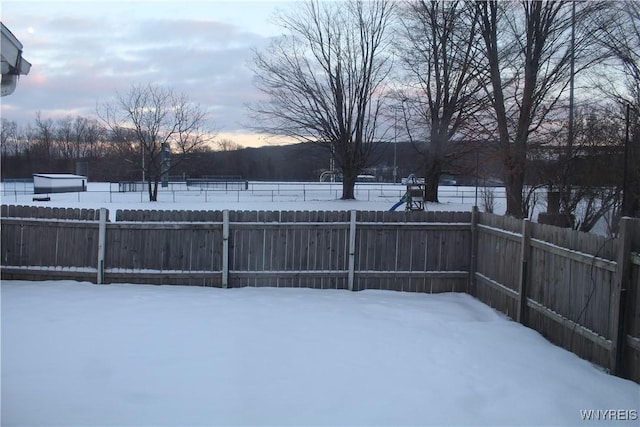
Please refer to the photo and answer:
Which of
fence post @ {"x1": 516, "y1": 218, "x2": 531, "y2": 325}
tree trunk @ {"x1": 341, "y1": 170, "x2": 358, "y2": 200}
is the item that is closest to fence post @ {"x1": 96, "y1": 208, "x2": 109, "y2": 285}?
fence post @ {"x1": 516, "y1": 218, "x2": 531, "y2": 325}

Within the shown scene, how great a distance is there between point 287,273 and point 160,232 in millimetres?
2415

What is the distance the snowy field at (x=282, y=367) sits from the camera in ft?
14.0

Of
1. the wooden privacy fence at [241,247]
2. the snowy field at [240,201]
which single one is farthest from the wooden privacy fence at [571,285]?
the snowy field at [240,201]

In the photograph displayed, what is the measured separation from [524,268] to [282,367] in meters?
3.87

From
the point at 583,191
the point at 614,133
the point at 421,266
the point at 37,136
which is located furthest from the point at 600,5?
the point at 37,136

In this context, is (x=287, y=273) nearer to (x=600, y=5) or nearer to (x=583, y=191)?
(x=583, y=191)

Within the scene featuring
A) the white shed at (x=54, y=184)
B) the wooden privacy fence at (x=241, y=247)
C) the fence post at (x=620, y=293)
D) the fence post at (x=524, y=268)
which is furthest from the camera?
the white shed at (x=54, y=184)

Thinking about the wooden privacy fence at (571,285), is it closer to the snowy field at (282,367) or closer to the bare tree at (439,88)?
the snowy field at (282,367)

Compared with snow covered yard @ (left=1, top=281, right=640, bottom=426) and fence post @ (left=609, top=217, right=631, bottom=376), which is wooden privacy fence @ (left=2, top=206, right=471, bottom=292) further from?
fence post @ (left=609, top=217, right=631, bottom=376)

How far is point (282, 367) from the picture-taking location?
5.29m

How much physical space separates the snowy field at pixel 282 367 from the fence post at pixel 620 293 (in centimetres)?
23

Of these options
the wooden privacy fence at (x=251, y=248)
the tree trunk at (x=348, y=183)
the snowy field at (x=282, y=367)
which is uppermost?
the tree trunk at (x=348, y=183)

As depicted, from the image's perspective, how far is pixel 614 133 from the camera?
45.4ft

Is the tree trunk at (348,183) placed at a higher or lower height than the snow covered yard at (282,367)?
higher
